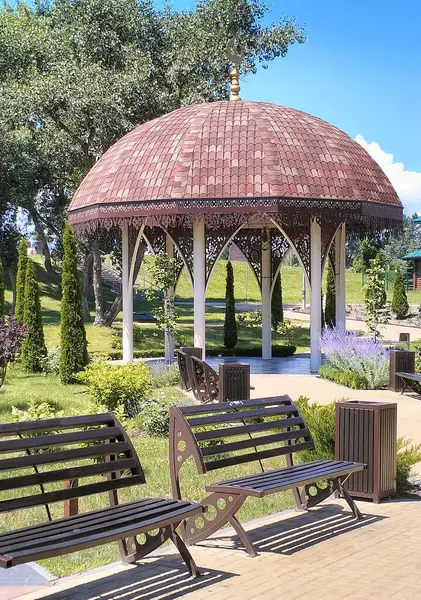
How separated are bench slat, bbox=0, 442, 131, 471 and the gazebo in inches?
502

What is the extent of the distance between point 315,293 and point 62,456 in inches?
590

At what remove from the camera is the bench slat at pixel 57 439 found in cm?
512

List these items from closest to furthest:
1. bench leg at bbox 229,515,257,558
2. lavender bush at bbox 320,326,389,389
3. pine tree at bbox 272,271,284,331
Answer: bench leg at bbox 229,515,257,558 < lavender bush at bbox 320,326,389,389 < pine tree at bbox 272,271,284,331

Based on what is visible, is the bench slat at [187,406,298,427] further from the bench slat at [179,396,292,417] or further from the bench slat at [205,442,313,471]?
the bench slat at [205,442,313,471]

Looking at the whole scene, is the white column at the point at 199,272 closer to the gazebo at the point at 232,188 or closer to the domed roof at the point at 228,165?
the gazebo at the point at 232,188

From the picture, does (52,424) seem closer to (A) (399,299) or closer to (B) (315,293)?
(B) (315,293)

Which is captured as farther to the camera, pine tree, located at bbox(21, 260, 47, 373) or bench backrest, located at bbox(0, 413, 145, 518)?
pine tree, located at bbox(21, 260, 47, 373)

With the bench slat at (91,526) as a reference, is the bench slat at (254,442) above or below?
above

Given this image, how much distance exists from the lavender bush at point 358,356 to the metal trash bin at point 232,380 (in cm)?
455

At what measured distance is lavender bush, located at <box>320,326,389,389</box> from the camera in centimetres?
1702

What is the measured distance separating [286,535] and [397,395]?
9966 mm

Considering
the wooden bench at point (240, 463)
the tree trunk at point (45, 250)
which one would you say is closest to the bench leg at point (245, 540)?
the wooden bench at point (240, 463)

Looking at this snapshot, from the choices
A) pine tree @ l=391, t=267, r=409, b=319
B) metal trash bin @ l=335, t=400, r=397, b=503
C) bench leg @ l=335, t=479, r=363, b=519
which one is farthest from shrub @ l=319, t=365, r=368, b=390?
pine tree @ l=391, t=267, r=409, b=319

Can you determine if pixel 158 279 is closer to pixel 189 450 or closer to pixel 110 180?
pixel 110 180
